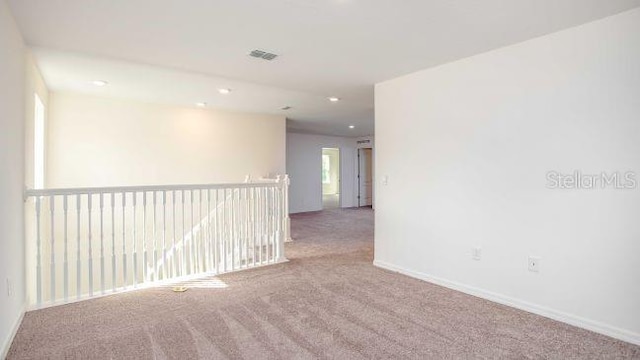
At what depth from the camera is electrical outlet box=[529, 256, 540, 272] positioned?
287cm

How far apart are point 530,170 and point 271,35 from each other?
2.42 meters

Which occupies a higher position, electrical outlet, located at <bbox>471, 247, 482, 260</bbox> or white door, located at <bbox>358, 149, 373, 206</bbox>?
white door, located at <bbox>358, 149, 373, 206</bbox>

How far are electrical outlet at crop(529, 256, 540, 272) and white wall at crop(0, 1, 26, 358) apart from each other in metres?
3.84

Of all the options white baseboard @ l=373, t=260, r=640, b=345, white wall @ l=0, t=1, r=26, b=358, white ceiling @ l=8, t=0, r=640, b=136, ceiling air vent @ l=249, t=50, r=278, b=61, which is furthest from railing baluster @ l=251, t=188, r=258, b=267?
white wall @ l=0, t=1, r=26, b=358

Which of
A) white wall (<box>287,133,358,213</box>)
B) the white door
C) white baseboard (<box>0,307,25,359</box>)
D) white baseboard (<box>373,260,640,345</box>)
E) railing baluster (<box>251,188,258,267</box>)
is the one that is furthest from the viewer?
the white door

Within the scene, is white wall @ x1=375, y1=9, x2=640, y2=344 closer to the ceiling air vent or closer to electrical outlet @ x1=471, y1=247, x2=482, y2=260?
electrical outlet @ x1=471, y1=247, x2=482, y2=260

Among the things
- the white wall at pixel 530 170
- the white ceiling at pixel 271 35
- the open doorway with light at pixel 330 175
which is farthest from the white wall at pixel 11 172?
the open doorway with light at pixel 330 175

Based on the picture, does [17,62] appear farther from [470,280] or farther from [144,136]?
[470,280]

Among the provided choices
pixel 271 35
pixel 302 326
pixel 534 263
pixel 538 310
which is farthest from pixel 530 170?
pixel 271 35

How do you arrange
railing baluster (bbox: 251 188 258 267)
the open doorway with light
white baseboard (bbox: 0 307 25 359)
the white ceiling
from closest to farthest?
white baseboard (bbox: 0 307 25 359), the white ceiling, railing baluster (bbox: 251 188 258 267), the open doorway with light

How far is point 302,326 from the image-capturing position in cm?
262

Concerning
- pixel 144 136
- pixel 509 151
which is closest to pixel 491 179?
pixel 509 151

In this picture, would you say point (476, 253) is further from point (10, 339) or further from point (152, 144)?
point (152, 144)

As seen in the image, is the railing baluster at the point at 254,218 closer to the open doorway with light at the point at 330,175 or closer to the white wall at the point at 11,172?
the white wall at the point at 11,172
